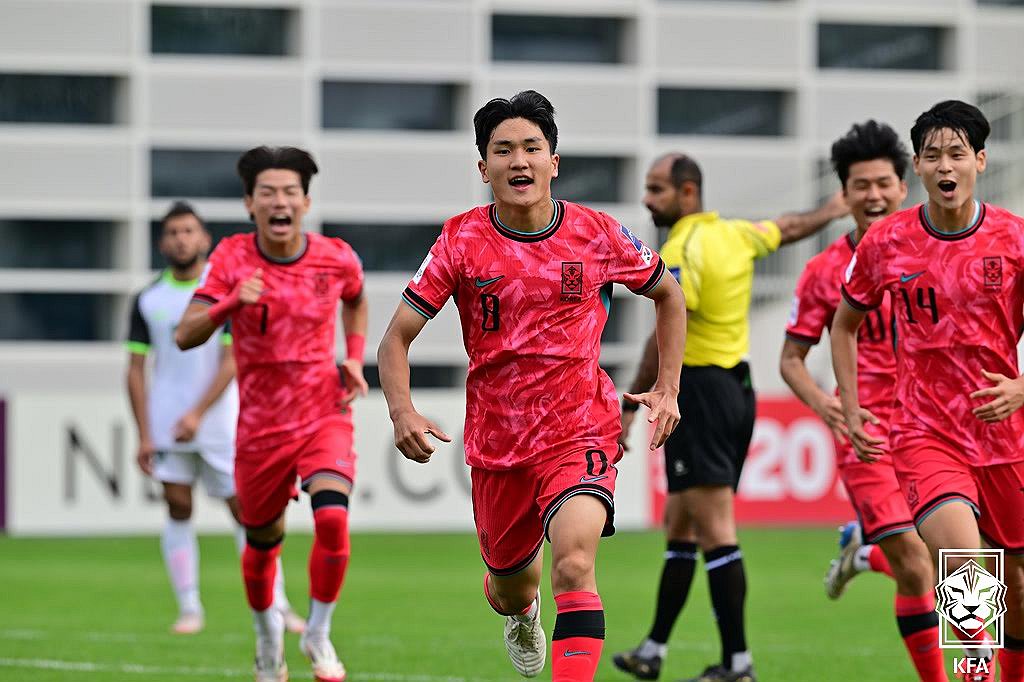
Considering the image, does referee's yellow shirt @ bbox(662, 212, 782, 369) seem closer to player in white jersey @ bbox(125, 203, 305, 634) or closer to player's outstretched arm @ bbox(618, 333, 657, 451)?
player's outstretched arm @ bbox(618, 333, 657, 451)

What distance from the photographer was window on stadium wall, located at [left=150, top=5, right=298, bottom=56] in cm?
3189

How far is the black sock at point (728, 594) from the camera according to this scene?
8.25 metres

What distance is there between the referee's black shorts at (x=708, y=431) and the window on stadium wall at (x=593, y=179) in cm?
2485

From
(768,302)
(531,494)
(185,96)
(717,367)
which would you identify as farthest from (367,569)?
(185,96)

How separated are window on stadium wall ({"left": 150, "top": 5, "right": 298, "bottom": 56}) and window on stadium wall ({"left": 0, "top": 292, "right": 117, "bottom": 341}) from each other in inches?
183

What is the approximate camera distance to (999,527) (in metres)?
6.68

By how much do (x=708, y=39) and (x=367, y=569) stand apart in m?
20.1

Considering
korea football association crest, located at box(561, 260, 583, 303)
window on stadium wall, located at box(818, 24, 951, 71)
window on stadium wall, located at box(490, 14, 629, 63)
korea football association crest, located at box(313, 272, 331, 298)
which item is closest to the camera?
korea football association crest, located at box(561, 260, 583, 303)

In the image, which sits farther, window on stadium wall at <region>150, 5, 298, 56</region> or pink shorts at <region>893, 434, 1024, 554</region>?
window on stadium wall at <region>150, 5, 298, 56</region>

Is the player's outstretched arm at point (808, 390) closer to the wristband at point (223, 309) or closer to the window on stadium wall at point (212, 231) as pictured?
the wristband at point (223, 309)

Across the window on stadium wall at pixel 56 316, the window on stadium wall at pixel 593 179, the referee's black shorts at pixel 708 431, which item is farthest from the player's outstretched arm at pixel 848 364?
the window on stadium wall at pixel 593 179

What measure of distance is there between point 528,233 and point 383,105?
27.1m

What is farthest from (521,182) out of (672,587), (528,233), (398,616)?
(398,616)

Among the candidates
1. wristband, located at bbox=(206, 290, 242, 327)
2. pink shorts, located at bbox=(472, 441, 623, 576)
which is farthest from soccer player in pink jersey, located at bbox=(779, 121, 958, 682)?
wristband, located at bbox=(206, 290, 242, 327)
